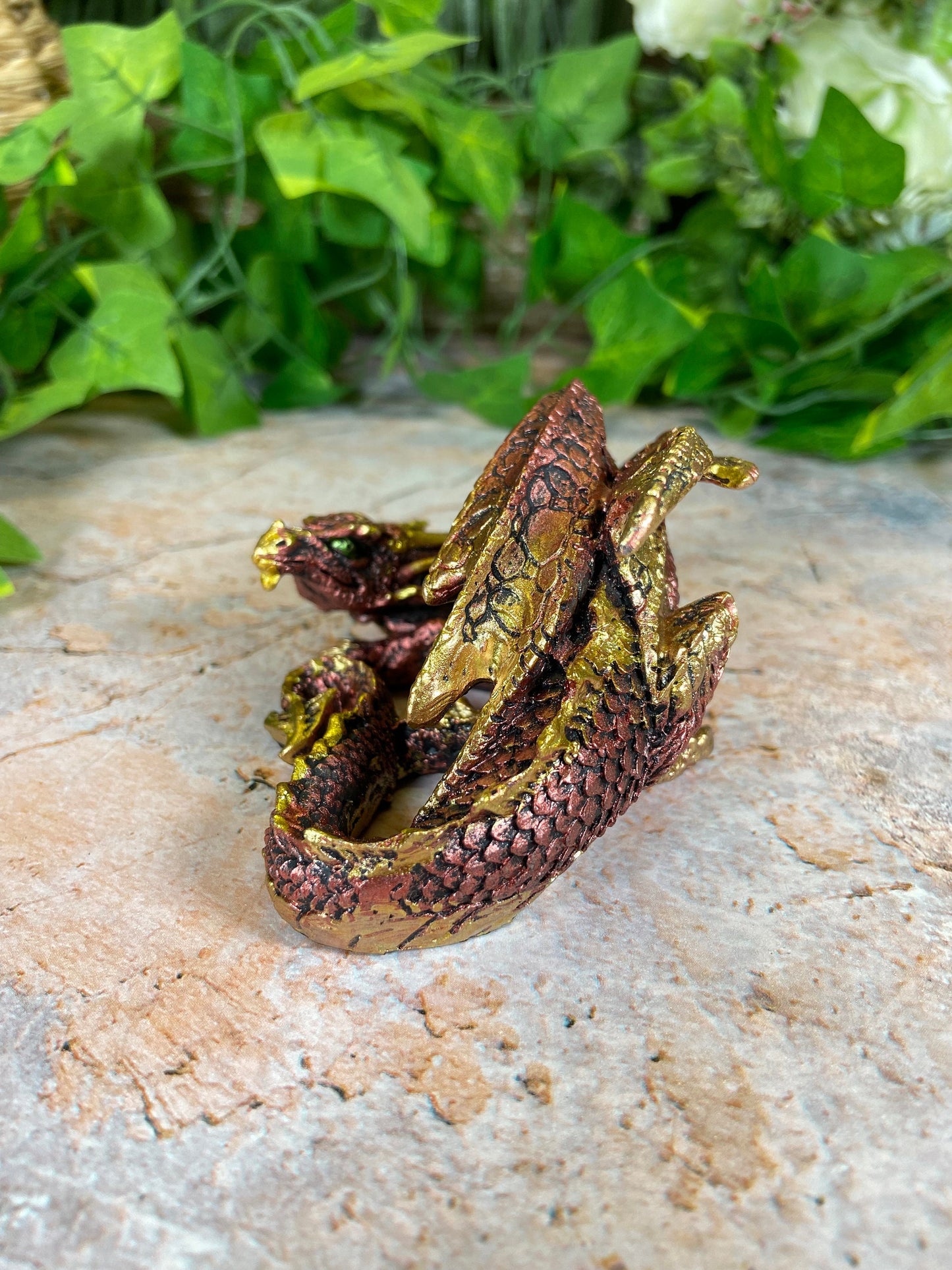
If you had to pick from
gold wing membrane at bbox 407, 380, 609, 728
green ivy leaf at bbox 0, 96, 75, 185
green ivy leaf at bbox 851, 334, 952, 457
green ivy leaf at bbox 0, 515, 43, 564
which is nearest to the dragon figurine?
gold wing membrane at bbox 407, 380, 609, 728

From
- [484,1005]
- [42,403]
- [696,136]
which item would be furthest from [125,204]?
[484,1005]

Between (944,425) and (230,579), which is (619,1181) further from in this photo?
(944,425)

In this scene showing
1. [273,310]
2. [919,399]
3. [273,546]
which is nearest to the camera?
[273,546]

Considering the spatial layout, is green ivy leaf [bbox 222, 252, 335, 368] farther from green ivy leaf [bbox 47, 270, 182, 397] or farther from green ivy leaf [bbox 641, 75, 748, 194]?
green ivy leaf [bbox 641, 75, 748, 194]

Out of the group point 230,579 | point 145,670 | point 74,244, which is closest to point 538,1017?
point 145,670

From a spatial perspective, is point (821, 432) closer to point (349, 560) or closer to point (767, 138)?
point (767, 138)

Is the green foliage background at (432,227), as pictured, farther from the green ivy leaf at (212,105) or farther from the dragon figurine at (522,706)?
the dragon figurine at (522,706)
